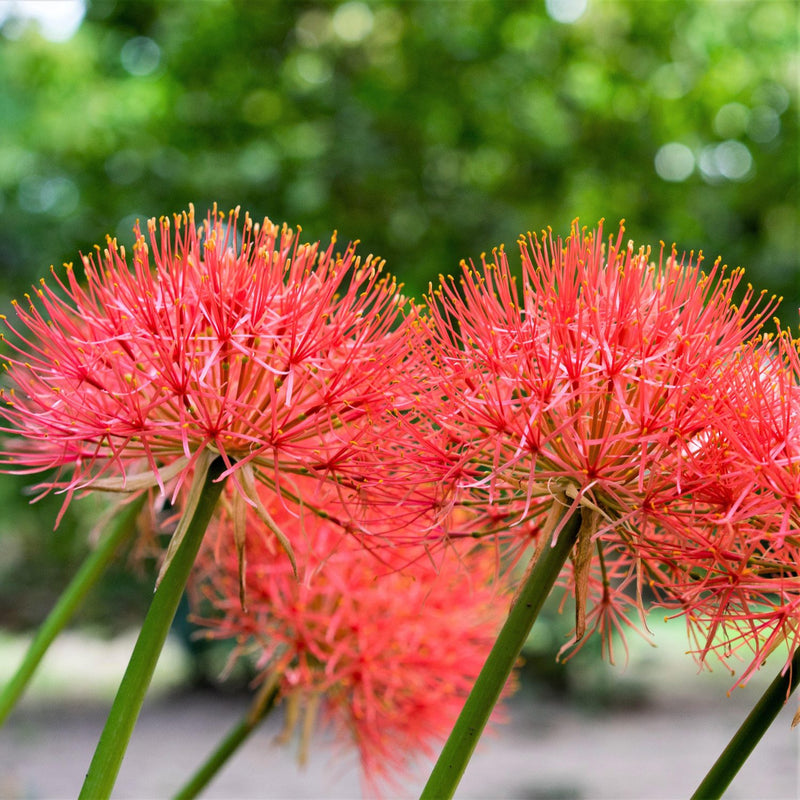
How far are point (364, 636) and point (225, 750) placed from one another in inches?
10.5

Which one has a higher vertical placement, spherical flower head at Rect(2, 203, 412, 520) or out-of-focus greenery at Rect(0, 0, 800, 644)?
out-of-focus greenery at Rect(0, 0, 800, 644)

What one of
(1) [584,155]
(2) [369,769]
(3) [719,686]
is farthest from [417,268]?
(3) [719,686]

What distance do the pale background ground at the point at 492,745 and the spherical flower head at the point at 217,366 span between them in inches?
167

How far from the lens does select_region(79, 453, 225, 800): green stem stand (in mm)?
845

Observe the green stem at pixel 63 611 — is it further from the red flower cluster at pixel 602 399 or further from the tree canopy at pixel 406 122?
the tree canopy at pixel 406 122

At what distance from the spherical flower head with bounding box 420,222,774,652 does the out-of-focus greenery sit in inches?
153

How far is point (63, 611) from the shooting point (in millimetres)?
1149

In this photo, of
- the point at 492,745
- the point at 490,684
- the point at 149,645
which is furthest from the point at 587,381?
the point at 492,745

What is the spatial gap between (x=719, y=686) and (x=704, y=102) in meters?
4.68

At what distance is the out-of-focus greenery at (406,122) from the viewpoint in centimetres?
500

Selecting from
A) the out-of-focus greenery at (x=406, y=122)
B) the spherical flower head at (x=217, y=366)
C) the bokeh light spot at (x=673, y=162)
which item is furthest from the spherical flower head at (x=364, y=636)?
the bokeh light spot at (x=673, y=162)

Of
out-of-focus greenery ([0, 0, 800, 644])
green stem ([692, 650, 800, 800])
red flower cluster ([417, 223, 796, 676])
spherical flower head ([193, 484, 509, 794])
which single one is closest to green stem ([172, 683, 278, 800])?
spherical flower head ([193, 484, 509, 794])

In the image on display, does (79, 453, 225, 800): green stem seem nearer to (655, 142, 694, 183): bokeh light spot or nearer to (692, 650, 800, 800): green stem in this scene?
(692, 650, 800, 800): green stem

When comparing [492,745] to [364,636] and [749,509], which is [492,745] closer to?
[364,636]
